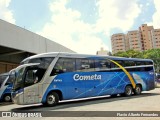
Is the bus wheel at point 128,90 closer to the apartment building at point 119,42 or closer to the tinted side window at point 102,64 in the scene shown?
the tinted side window at point 102,64

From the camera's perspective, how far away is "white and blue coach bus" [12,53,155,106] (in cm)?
1407

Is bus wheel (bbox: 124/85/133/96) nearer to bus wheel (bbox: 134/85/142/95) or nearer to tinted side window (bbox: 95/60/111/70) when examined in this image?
bus wheel (bbox: 134/85/142/95)

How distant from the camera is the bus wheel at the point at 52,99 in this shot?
1462 centimetres

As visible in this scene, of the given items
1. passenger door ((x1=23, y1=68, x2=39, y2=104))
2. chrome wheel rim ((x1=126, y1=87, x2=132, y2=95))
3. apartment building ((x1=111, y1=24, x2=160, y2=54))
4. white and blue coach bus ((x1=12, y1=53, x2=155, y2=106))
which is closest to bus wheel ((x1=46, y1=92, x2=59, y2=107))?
white and blue coach bus ((x1=12, y1=53, x2=155, y2=106))

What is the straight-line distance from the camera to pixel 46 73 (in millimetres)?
14508

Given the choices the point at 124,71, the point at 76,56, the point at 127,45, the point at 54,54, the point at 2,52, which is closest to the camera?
the point at 54,54

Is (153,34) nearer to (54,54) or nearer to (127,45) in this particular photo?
(127,45)

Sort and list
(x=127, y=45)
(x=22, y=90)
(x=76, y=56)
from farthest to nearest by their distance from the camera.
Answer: (x=127, y=45) → (x=76, y=56) → (x=22, y=90)

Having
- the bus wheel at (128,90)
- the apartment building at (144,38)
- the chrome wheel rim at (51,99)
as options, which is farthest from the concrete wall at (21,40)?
the apartment building at (144,38)

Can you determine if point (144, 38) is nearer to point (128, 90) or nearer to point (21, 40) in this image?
point (21, 40)

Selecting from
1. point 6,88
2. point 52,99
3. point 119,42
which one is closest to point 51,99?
point 52,99

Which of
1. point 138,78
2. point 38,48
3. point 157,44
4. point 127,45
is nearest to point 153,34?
point 157,44

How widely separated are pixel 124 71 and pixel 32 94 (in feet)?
25.8

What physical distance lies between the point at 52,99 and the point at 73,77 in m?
1.94
